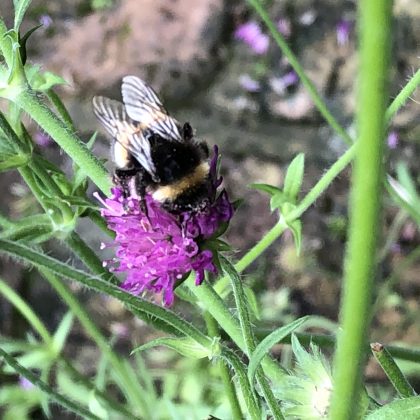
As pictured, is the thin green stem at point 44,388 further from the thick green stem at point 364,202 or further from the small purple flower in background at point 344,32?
the small purple flower in background at point 344,32

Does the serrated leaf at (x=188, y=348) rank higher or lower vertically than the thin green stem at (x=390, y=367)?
higher

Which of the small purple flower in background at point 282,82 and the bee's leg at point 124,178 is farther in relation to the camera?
the small purple flower in background at point 282,82

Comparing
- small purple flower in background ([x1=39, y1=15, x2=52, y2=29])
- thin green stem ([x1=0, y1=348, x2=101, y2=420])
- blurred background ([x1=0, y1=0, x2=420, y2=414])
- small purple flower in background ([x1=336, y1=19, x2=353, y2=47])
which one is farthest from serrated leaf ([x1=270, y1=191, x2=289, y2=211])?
small purple flower in background ([x1=39, y1=15, x2=52, y2=29])

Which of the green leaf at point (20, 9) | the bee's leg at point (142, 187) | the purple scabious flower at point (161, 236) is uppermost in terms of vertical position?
the green leaf at point (20, 9)

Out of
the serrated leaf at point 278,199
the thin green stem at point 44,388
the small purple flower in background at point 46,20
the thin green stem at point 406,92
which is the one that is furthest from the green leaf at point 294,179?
the small purple flower in background at point 46,20

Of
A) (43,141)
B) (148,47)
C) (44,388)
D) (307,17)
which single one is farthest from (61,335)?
(307,17)

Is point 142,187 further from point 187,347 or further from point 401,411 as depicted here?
point 401,411

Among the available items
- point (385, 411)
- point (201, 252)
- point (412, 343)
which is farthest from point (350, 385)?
point (412, 343)
